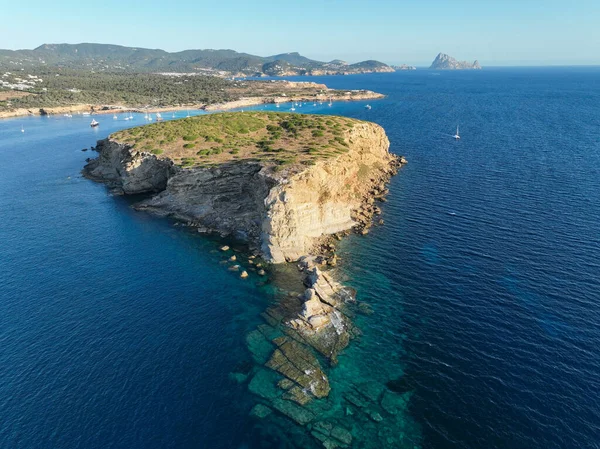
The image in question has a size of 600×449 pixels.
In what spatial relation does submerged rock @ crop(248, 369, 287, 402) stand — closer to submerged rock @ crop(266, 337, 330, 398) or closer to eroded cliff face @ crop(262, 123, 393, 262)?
submerged rock @ crop(266, 337, 330, 398)

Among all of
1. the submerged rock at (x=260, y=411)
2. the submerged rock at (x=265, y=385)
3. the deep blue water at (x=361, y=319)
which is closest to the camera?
the deep blue water at (x=361, y=319)

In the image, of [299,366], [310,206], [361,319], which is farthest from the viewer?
[310,206]

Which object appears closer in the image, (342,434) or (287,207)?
(342,434)

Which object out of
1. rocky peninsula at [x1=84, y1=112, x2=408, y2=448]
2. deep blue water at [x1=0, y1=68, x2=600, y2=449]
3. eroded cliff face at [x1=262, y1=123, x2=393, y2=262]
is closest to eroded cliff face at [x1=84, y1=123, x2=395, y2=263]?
eroded cliff face at [x1=262, y1=123, x2=393, y2=262]

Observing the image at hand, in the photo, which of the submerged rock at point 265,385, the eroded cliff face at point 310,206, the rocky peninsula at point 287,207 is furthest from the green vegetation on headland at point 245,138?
the submerged rock at point 265,385

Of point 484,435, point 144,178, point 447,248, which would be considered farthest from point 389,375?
point 144,178

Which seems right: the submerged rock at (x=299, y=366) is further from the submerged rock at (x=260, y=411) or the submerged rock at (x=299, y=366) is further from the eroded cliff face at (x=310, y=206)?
the eroded cliff face at (x=310, y=206)

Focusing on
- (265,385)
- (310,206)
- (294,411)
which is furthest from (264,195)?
(294,411)

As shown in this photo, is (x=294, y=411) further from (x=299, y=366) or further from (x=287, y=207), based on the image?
(x=287, y=207)
